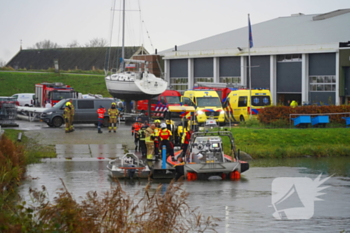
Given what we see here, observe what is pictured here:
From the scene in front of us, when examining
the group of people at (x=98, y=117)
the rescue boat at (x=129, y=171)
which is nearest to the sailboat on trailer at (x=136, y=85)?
the group of people at (x=98, y=117)

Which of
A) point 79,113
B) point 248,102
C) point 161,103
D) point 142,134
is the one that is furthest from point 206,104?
point 142,134

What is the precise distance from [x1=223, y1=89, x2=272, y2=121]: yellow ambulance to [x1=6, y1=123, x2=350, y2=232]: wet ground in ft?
36.2

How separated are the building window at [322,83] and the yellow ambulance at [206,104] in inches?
525

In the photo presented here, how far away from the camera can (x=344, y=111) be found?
3472 cm

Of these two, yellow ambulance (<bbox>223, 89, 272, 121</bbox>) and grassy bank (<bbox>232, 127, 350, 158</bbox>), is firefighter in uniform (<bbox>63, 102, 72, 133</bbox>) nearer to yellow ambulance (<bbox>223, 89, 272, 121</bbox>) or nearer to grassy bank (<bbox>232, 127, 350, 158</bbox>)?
grassy bank (<bbox>232, 127, 350, 158</bbox>)

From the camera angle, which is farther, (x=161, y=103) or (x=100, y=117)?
(x=161, y=103)

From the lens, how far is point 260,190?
60.1ft

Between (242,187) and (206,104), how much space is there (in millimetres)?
20094

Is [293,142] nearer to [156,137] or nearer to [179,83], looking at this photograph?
[156,137]

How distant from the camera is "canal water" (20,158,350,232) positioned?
45.8ft

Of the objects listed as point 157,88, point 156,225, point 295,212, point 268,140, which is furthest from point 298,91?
point 156,225

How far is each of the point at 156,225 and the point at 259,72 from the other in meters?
44.4

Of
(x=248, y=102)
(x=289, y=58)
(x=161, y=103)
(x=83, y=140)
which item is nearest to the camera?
(x=83, y=140)

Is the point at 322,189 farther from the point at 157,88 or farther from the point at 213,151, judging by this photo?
the point at 157,88
